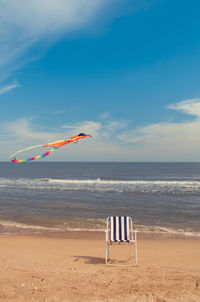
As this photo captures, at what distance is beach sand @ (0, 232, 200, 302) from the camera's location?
3980 mm

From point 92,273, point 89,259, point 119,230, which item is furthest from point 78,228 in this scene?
point 92,273

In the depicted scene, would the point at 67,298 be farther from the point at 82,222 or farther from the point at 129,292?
the point at 82,222

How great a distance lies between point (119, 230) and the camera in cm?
615

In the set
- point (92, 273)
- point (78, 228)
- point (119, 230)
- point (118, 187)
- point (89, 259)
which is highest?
point (119, 230)

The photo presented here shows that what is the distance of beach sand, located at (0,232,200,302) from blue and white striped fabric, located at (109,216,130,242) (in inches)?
26.5

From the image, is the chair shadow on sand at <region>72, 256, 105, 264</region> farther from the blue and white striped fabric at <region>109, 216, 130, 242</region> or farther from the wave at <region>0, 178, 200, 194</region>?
the wave at <region>0, 178, 200, 194</region>

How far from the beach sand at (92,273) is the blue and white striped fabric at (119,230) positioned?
67cm

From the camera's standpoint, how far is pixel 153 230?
32.6ft

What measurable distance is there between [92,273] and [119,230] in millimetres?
1398

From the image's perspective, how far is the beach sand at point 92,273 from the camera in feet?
13.1

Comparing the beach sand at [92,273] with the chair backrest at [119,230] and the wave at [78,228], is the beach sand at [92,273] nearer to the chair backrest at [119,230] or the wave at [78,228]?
the chair backrest at [119,230]

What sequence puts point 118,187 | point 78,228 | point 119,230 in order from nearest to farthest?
point 119,230, point 78,228, point 118,187

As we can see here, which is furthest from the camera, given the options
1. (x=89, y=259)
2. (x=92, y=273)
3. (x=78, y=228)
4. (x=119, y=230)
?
(x=78, y=228)

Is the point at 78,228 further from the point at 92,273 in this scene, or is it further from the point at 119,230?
the point at 92,273
